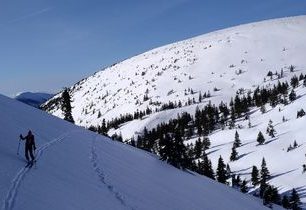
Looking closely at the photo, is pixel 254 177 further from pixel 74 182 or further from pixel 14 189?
pixel 14 189

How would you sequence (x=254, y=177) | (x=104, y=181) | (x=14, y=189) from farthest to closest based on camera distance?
1. (x=254, y=177)
2. (x=104, y=181)
3. (x=14, y=189)

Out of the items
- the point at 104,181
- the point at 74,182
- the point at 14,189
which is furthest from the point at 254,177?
the point at 14,189

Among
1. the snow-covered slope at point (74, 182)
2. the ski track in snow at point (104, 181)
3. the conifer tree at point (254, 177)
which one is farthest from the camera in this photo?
the conifer tree at point (254, 177)

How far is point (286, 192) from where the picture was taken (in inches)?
5684

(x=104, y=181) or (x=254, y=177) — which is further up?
(x=104, y=181)

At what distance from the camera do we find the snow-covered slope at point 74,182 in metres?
23.6

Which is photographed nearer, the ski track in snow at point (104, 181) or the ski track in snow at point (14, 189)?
the ski track in snow at point (14, 189)

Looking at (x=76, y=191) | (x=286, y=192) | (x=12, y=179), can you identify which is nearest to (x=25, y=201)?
(x=12, y=179)

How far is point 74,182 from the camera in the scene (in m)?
29.6

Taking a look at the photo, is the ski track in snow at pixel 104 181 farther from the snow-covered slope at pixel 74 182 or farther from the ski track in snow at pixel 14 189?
Answer: the ski track in snow at pixel 14 189

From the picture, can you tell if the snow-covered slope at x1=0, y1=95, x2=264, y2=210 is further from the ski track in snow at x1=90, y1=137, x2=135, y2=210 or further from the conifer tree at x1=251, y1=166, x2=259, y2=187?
the conifer tree at x1=251, y1=166, x2=259, y2=187

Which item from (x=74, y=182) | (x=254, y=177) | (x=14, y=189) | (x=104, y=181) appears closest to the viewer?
(x=14, y=189)

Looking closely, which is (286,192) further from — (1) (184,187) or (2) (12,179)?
(2) (12,179)

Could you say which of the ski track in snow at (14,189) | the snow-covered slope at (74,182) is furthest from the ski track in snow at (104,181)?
the ski track in snow at (14,189)
